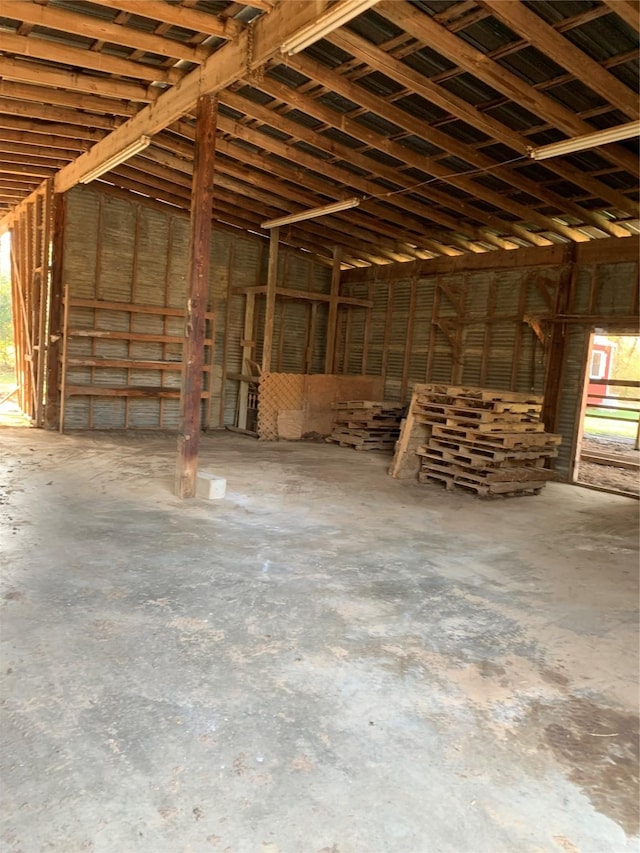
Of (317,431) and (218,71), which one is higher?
(218,71)

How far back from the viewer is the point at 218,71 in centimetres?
777

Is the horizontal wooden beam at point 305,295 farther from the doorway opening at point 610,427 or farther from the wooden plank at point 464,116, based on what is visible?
the doorway opening at point 610,427

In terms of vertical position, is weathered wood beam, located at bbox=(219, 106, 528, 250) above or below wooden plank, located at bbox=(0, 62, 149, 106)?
below

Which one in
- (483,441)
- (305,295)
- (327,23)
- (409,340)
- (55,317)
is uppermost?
(327,23)

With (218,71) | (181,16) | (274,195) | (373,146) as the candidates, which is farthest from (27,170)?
(373,146)

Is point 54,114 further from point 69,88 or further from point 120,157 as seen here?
point 69,88

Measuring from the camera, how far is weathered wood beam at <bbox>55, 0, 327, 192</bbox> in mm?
6477

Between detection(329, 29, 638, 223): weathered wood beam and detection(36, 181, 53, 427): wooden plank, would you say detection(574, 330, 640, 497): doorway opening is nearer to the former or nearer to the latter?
detection(329, 29, 638, 223): weathered wood beam

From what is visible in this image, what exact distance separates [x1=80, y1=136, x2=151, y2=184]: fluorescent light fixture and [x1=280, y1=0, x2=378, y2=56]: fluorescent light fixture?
401cm

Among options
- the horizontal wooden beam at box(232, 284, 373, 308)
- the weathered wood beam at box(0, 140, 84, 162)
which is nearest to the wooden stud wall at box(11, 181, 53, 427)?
the weathered wood beam at box(0, 140, 84, 162)

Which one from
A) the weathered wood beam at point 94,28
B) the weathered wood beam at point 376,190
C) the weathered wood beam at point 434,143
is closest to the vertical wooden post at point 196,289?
the weathered wood beam at point 94,28

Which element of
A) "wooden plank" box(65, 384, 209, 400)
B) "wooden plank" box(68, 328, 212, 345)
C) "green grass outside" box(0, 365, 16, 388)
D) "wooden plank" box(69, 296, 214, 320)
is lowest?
"green grass outside" box(0, 365, 16, 388)

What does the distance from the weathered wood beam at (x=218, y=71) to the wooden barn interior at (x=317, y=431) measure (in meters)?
0.05

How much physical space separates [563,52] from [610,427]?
23850 mm
